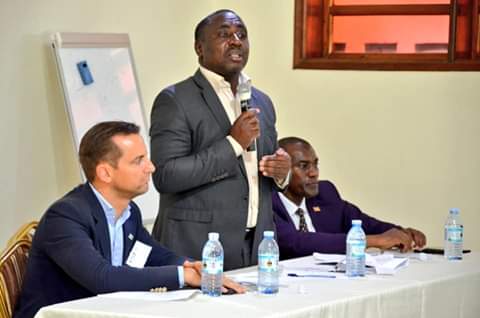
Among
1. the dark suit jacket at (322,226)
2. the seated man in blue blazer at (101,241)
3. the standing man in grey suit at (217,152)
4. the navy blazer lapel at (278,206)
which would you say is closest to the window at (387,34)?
the dark suit jacket at (322,226)

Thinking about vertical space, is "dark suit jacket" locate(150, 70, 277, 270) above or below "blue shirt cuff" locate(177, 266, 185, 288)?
above

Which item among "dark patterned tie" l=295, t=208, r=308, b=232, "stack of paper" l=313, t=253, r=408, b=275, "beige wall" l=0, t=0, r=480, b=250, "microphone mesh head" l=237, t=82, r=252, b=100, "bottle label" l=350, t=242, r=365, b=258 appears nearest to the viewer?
"bottle label" l=350, t=242, r=365, b=258

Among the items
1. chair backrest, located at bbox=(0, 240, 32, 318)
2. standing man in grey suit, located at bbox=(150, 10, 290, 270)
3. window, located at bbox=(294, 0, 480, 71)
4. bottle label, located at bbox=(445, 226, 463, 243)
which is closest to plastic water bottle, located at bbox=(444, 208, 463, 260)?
bottle label, located at bbox=(445, 226, 463, 243)

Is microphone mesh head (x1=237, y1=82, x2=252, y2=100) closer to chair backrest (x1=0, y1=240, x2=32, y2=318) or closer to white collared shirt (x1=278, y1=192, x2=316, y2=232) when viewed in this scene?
white collared shirt (x1=278, y1=192, x2=316, y2=232)

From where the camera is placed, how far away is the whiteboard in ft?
17.2

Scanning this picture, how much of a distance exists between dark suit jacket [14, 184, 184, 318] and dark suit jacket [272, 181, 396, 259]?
3.77 ft

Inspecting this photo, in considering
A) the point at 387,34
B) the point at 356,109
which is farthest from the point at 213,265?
the point at 387,34

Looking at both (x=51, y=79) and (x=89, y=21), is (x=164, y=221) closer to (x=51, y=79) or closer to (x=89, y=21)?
(x=51, y=79)

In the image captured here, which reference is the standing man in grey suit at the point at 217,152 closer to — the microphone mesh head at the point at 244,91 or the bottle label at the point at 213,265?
the microphone mesh head at the point at 244,91

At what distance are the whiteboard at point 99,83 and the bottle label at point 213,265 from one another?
7.73 ft

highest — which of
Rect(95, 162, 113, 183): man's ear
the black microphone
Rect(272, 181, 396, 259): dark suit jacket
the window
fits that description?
the window

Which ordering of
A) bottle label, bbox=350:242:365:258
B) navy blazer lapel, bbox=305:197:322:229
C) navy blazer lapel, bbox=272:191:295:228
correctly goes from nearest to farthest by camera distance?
bottle label, bbox=350:242:365:258 → navy blazer lapel, bbox=272:191:295:228 → navy blazer lapel, bbox=305:197:322:229

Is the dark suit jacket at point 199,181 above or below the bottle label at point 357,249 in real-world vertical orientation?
above

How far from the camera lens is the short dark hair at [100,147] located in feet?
10.7
